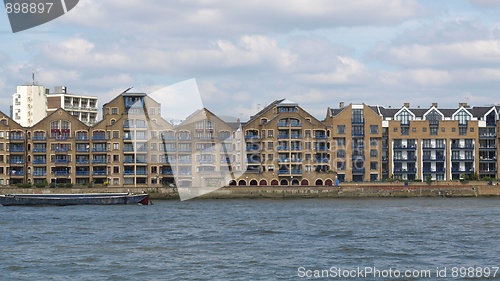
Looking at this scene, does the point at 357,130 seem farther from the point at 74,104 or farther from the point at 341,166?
the point at 74,104

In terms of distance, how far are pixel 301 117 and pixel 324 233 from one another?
2476 inches

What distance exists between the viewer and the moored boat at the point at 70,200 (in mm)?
88812

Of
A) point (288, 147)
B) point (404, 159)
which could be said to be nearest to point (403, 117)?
point (404, 159)

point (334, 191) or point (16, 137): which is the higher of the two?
point (16, 137)

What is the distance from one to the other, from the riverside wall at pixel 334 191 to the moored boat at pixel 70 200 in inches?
513

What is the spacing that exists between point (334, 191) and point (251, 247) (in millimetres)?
64454

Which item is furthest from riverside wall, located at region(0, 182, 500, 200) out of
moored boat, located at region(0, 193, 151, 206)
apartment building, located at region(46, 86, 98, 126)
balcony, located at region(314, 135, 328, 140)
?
apartment building, located at region(46, 86, 98, 126)

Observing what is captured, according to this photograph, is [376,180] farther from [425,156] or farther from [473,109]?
[473,109]

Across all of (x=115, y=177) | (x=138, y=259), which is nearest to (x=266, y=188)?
(x=115, y=177)

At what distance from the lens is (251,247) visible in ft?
144

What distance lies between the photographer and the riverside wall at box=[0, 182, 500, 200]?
4092 inches

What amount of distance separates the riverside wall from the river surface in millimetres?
37274

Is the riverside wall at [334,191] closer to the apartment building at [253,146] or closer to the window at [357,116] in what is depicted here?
the apartment building at [253,146]

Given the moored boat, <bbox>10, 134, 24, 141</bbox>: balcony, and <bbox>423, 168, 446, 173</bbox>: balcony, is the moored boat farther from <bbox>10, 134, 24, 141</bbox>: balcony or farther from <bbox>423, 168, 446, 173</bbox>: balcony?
<bbox>423, 168, 446, 173</bbox>: balcony
